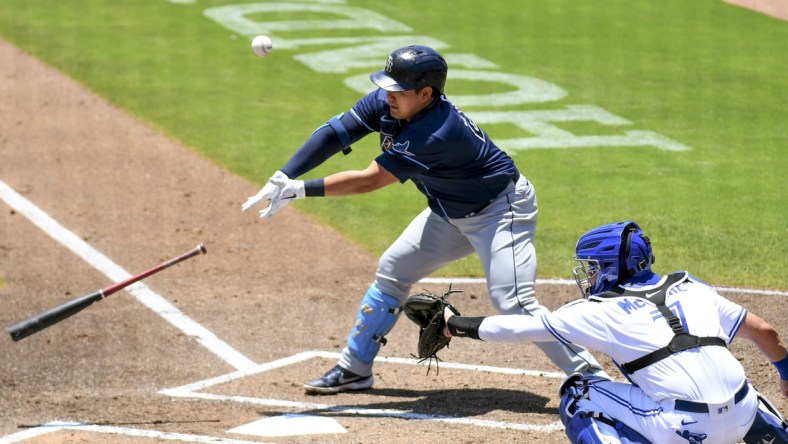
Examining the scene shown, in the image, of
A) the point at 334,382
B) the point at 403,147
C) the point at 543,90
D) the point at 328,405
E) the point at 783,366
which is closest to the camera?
the point at 783,366

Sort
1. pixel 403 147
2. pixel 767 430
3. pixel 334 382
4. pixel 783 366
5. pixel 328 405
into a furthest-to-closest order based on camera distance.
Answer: pixel 334 382
pixel 328 405
pixel 403 147
pixel 783 366
pixel 767 430

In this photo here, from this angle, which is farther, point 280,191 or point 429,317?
point 280,191

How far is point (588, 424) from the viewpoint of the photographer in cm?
536

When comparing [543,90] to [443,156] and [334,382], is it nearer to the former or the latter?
[334,382]

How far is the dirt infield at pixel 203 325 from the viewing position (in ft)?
23.0

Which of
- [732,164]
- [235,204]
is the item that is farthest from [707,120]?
[235,204]

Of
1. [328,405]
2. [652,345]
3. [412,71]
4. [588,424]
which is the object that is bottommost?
[328,405]

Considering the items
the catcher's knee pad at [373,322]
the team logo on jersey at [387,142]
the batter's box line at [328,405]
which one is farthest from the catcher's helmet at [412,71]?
the batter's box line at [328,405]

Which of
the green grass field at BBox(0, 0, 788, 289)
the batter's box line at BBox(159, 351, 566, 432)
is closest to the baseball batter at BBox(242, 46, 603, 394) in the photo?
the batter's box line at BBox(159, 351, 566, 432)

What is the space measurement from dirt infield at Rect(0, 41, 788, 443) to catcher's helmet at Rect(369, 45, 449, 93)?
1.92m

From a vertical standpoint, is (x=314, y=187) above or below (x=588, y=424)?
above

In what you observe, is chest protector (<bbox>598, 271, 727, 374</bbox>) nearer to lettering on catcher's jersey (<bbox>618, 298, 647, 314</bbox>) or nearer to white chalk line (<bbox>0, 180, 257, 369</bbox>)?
lettering on catcher's jersey (<bbox>618, 298, 647, 314</bbox>)

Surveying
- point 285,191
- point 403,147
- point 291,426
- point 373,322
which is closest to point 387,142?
point 403,147

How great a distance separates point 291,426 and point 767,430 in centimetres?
266
